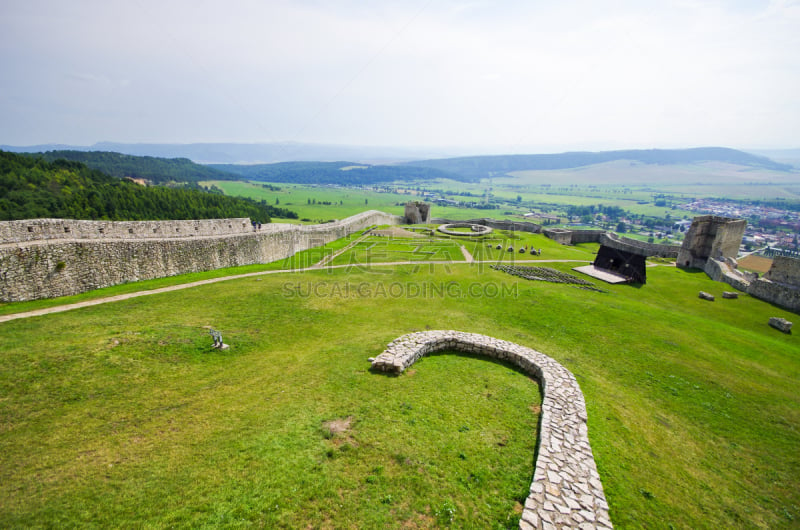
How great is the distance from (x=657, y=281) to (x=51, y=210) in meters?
68.0

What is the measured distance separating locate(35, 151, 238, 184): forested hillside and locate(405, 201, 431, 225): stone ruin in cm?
10510

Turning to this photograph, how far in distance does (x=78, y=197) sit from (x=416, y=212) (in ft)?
171

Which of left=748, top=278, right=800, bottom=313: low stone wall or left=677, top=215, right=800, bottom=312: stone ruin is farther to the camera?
left=677, top=215, right=800, bottom=312: stone ruin

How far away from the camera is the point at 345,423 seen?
7906mm

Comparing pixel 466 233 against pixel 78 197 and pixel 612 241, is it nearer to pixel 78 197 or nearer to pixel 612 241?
pixel 612 241

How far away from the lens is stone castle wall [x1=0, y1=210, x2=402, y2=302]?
14.8 metres

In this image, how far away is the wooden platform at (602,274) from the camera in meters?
25.1

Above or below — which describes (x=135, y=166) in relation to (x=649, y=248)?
above

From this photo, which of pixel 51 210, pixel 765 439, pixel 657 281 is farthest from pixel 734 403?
pixel 51 210

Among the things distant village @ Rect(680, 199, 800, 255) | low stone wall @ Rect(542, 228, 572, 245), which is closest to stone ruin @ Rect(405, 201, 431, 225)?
low stone wall @ Rect(542, 228, 572, 245)

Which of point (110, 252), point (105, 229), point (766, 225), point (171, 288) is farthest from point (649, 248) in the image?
point (766, 225)

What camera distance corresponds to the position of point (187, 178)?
16425 cm

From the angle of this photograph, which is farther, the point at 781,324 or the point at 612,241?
the point at 612,241

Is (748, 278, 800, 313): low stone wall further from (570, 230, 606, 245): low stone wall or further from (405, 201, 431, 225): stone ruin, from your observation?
(405, 201, 431, 225): stone ruin
